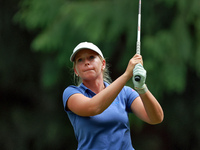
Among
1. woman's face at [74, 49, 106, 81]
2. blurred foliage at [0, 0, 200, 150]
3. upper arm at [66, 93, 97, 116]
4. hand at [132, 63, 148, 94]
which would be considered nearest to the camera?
hand at [132, 63, 148, 94]

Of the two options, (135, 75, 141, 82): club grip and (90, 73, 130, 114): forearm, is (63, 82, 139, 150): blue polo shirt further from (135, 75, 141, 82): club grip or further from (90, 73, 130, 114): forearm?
(135, 75, 141, 82): club grip

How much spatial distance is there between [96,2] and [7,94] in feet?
8.01

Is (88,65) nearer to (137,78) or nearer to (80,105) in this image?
(80,105)

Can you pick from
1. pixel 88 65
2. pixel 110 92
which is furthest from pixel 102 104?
pixel 88 65

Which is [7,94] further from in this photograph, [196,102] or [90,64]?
[90,64]

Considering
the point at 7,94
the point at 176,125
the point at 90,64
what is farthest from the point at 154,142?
the point at 90,64

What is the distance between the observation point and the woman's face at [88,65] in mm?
2387

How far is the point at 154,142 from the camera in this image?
6.34 metres

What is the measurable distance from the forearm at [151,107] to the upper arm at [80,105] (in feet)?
0.91

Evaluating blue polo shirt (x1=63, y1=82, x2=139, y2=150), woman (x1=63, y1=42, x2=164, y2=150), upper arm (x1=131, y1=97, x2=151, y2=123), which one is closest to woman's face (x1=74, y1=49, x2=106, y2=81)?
woman (x1=63, y1=42, x2=164, y2=150)

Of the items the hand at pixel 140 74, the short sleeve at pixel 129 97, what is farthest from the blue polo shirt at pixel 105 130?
the hand at pixel 140 74

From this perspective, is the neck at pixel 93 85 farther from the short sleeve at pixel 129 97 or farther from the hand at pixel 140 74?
the hand at pixel 140 74

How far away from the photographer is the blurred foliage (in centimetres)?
509

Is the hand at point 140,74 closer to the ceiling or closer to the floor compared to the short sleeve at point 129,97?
closer to the ceiling
